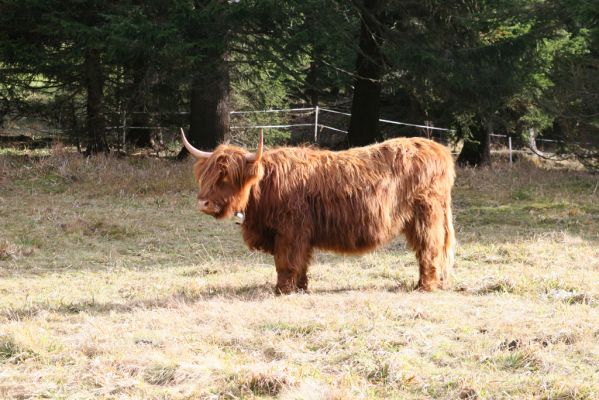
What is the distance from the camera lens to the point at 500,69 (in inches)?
583

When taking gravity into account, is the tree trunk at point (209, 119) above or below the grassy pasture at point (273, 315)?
above

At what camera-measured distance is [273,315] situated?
568 centimetres

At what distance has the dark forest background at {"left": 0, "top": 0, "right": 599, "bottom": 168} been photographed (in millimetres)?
13883

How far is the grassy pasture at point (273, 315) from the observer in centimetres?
440

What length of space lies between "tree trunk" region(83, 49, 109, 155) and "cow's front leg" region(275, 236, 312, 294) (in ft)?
35.7

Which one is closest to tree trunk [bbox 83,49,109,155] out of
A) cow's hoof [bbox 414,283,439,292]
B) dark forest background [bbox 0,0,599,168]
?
dark forest background [bbox 0,0,599,168]

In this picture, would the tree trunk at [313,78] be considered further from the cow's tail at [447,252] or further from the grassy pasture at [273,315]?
the cow's tail at [447,252]

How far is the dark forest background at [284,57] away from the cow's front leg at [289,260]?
756 cm

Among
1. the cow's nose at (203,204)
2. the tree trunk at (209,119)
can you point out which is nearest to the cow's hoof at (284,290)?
the cow's nose at (203,204)

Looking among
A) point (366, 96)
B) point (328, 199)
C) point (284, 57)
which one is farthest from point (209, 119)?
point (328, 199)

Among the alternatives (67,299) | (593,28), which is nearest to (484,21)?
(593,28)

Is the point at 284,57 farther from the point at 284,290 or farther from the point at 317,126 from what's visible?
the point at 317,126

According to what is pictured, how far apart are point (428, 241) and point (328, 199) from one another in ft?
3.36

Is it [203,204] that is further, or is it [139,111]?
[139,111]
